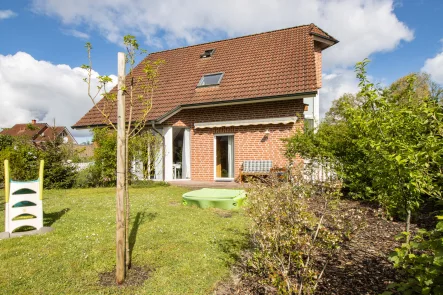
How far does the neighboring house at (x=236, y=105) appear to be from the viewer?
15.6 metres

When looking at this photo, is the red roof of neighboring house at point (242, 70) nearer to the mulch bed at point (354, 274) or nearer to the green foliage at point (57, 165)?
the green foliage at point (57, 165)

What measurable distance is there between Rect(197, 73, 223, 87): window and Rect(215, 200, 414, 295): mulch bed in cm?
1382

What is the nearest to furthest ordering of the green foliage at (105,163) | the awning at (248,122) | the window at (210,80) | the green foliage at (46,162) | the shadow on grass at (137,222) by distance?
the shadow on grass at (137,222), the awning at (248,122), the green foliage at (46,162), the green foliage at (105,163), the window at (210,80)

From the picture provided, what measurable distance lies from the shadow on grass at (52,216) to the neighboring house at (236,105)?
806cm

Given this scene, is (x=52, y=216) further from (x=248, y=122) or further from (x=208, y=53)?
(x=208, y=53)

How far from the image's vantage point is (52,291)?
4.20 meters

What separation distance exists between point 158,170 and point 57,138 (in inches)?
226

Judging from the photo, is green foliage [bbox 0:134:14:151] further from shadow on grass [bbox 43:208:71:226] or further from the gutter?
shadow on grass [bbox 43:208:71:226]

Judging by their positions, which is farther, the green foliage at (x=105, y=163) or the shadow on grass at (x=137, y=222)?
the green foliage at (x=105, y=163)

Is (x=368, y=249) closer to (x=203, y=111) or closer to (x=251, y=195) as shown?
(x=251, y=195)

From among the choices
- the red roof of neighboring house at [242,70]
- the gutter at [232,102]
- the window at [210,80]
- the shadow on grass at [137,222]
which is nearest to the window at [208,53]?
the red roof of neighboring house at [242,70]

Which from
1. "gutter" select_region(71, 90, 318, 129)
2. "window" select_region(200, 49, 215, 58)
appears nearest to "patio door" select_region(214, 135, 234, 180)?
"gutter" select_region(71, 90, 318, 129)

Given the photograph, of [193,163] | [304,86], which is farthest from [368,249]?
[193,163]

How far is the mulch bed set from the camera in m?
4.05
